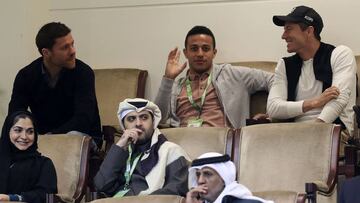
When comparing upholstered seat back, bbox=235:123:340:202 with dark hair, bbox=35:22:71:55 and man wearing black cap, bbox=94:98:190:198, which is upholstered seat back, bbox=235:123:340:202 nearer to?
man wearing black cap, bbox=94:98:190:198

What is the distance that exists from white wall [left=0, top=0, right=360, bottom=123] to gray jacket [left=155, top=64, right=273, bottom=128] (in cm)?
42

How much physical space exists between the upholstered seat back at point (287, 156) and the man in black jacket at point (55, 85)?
3.96 ft

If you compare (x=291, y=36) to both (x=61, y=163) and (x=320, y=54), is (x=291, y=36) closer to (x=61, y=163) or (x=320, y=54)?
(x=320, y=54)

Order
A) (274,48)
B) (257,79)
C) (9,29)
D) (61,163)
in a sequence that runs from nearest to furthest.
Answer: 1. (61,163)
2. (257,79)
3. (274,48)
4. (9,29)

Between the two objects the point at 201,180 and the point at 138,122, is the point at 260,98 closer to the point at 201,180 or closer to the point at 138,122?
the point at 138,122

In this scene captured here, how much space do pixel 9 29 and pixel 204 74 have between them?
1.58 m

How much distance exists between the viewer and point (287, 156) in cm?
439

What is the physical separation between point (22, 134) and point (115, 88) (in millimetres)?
1461

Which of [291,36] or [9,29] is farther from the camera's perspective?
[9,29]

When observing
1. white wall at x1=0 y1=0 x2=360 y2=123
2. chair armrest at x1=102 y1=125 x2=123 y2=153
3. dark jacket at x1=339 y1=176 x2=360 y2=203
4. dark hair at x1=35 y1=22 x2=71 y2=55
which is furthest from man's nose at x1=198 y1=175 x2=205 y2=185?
white wall at x1=0 y1=0 x2=360 y2=123

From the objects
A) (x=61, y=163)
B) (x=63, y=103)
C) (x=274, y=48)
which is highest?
(x=274, y=48)

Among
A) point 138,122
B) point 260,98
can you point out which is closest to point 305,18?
point 260,98

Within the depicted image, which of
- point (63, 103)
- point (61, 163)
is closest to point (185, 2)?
point (63, 103)

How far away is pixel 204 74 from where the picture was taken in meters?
5.47
